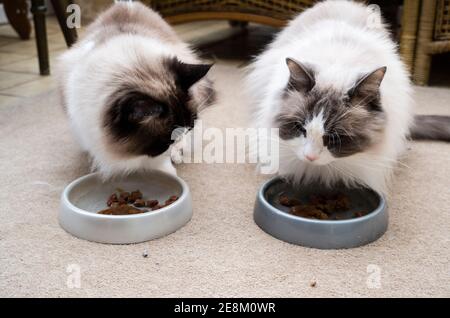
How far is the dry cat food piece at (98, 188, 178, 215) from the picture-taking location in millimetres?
1608

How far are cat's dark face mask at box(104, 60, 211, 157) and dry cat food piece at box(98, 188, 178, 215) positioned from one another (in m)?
0.18

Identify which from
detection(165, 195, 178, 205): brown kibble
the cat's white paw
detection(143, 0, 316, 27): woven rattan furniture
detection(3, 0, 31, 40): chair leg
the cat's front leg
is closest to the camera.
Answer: detection(165, 195, 178, 205): brown kibble

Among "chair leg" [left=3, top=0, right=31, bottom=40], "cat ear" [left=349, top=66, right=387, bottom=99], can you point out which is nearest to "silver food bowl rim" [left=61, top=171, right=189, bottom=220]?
"cat ear" [left=349, top=66, right=387, bottom=99]

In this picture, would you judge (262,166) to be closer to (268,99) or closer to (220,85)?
(268,99)

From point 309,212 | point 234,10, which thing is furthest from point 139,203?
point 234,10

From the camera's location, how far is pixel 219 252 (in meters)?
1.50

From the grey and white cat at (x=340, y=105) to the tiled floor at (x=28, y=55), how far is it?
3.85 feet

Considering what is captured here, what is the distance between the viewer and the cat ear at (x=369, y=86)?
1.45 meters

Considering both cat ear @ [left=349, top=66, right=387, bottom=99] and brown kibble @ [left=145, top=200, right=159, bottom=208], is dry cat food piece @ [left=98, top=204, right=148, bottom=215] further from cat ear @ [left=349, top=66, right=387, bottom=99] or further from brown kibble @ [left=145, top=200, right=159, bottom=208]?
cat ear @ [left=349, top=66, right=387, bottom=99]

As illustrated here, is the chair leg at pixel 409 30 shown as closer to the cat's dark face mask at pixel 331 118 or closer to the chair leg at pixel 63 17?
the cat's dark face mask at pixel 331 118

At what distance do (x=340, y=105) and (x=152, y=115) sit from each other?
57cm

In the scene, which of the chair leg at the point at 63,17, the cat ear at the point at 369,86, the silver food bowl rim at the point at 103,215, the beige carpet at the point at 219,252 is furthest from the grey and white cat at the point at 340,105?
the chair leg at the point at 63,17

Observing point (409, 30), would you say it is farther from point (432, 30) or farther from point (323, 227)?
point (323, 227)

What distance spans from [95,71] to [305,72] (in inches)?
26.8
